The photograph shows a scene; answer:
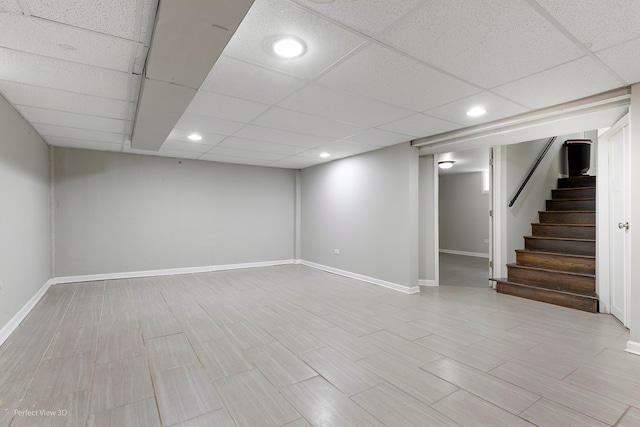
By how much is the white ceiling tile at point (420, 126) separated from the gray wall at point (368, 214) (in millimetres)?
624

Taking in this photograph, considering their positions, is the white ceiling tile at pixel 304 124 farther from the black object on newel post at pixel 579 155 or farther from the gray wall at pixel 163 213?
the black object on newel post at pixel 579 155

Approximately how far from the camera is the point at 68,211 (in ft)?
17.3

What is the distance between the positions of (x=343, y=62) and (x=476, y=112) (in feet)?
6.18

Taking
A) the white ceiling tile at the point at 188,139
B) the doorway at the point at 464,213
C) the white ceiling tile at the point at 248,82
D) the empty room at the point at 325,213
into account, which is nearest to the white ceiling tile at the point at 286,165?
the empty room at the point at 325,213

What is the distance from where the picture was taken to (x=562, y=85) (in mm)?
2609

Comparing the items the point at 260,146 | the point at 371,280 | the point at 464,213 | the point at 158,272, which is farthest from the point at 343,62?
the point at 464,213

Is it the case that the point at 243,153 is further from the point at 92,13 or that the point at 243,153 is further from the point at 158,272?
the point at 92,13

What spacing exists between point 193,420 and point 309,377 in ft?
2.69

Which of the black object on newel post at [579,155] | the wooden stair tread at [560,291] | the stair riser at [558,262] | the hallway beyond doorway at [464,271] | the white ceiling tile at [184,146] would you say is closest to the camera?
the wooden stair tread at [560,291]

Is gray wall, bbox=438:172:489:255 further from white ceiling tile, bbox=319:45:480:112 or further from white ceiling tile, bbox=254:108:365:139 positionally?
white ceiling tile, bbox=319:45:480:112

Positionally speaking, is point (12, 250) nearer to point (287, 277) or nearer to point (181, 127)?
point (181, 127)

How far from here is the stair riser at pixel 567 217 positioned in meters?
4.94

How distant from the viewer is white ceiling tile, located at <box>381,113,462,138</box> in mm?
3572

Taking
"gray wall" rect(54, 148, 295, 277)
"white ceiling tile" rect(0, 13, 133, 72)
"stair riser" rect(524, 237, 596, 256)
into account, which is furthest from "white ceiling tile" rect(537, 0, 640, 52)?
"gray wall" rect(54, 148, 295, 277)
